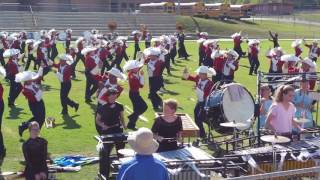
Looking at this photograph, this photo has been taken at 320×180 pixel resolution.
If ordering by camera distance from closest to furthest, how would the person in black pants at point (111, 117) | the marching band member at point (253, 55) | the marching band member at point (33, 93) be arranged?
the person in black pants at point (111, 117), the marching band member at point (33, 93), the marching band member at point (253, 55)

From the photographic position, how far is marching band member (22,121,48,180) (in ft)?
27.8

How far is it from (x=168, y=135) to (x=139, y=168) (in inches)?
136

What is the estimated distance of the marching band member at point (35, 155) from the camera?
848 cm

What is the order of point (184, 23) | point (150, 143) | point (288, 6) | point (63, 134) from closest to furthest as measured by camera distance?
point (150, 143)
point (63, 134)
point (184, 23)
point (288, 6)

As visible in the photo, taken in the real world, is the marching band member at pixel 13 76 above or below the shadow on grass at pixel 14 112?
above

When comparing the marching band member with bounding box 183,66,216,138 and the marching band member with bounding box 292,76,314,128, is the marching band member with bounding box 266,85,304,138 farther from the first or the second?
the marching band member with bounding box 183,66,216,138

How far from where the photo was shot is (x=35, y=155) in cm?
852

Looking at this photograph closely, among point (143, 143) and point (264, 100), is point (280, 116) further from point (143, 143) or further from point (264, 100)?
point (143, 143)

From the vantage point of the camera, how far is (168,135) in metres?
8.88

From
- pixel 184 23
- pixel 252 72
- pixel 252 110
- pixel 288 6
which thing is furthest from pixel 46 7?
pixel 252 110

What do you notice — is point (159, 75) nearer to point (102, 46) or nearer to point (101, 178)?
point (102, 46)

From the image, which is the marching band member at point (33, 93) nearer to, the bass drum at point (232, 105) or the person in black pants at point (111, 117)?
the person in black pants at point (111, 117)

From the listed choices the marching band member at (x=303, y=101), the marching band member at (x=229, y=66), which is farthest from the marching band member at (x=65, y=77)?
the marching band member at (x=303, y=101)

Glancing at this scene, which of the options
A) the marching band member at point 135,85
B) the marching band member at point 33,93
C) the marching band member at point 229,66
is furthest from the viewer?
the marching band member at point 229,66
